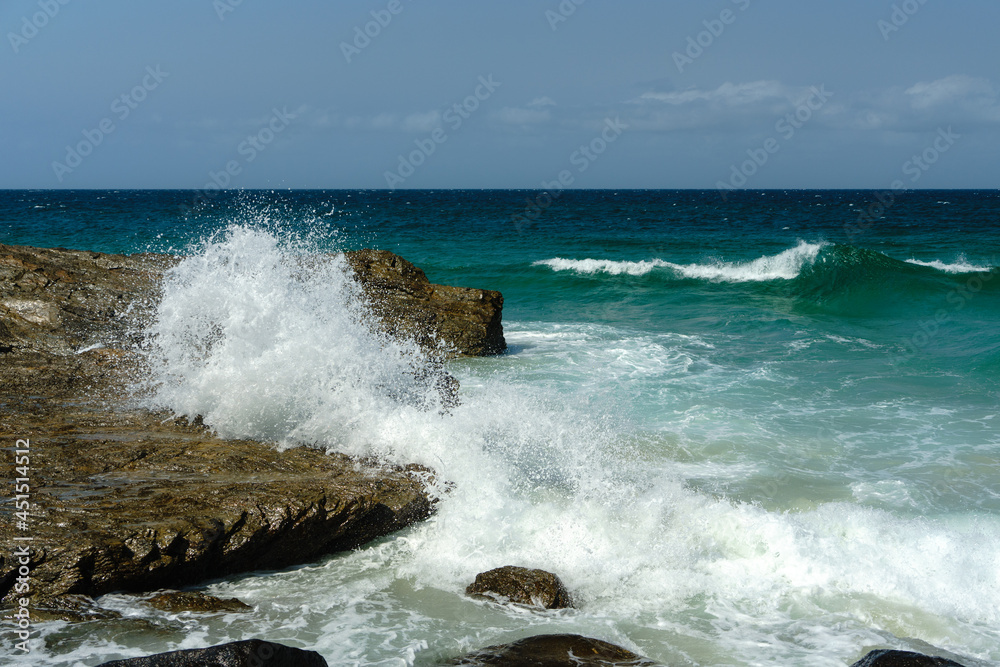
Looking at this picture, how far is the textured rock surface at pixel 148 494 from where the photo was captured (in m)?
4.45

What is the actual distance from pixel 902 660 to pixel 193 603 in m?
3.74

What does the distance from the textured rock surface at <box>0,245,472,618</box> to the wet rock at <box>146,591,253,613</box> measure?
173 mm

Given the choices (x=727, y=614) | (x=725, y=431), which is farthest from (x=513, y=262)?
(x=727, y=614)

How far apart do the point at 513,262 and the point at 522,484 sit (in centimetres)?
1910

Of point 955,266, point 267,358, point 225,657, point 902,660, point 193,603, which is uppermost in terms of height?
point 955,266

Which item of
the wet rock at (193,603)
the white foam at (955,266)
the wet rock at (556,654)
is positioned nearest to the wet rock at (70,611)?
the wet rock at (193,603)

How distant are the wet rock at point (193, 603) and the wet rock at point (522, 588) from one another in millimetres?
1383

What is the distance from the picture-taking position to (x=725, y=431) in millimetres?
8164

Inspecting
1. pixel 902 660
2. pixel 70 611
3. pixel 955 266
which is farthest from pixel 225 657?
pixel 955 266

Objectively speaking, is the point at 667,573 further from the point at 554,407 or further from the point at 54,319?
the point at 54,319

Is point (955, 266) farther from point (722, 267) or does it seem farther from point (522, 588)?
point (522, 588)

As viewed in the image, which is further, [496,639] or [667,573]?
[667,573]

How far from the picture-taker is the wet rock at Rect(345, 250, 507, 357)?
11141mm

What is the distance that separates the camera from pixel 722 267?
2388 centimetres
